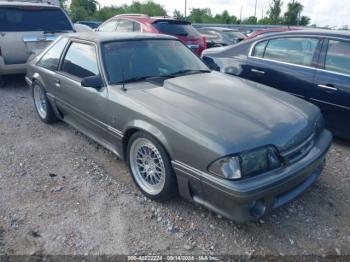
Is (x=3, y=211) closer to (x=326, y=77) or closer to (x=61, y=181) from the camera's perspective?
(x=61, y=181)

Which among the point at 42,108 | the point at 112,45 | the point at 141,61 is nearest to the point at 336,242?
the point at 141,61

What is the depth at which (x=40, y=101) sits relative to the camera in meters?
5.05

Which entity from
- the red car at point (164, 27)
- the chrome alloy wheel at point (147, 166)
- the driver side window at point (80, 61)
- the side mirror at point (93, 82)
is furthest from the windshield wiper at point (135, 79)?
the red car at point (164, 27)

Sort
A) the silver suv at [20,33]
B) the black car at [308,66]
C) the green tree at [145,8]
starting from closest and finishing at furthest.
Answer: the black car at [308,66]
the silver suv at [20,33]
the green tree at [145,8]

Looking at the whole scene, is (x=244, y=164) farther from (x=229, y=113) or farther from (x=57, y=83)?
(x=57, y=83)

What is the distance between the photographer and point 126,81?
3.34 metres

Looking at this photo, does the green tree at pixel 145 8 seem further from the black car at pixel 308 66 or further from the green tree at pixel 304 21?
the black car at pixel 308 66

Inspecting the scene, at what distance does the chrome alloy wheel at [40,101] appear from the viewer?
4.89 meters

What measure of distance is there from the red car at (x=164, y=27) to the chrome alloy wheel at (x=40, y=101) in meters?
3.90

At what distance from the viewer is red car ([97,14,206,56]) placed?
820cm

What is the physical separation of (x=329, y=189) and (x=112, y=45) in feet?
9.21

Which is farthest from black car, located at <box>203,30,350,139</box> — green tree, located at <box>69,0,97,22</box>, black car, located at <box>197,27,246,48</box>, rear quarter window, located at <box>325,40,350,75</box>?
green tree, located at <box>69,0,97,22</box>

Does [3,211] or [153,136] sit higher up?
[153,136]

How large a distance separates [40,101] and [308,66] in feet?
13.4
